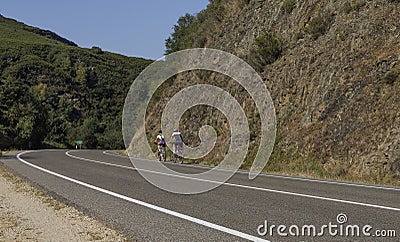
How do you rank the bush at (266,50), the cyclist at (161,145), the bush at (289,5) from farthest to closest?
the bush at (289,5) < the bush at (266,50) < the cyclist at (161,145)

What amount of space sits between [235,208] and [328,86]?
44.1 feet

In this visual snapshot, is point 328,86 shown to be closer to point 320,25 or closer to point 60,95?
point 320,25

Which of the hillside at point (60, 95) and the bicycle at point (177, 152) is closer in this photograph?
the bicycle at point (177, 152)

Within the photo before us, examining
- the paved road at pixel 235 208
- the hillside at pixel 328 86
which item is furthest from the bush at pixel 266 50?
the paved road at pixel 235 208

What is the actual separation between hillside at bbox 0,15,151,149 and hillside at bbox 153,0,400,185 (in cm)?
3406

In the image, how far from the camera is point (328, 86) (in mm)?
21125

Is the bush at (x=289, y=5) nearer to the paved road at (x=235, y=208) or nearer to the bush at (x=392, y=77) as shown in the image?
the bush at (x=392, y=77)

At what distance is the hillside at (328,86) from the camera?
17.2 m

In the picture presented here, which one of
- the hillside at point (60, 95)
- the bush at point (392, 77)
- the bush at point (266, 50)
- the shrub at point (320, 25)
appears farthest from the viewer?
the hillside at point (60, 95)

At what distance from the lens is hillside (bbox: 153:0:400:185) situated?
1723 cm

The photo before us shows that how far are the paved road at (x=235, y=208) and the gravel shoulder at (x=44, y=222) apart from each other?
11.7 inches

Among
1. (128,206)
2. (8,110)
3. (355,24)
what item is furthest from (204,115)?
(8,110)

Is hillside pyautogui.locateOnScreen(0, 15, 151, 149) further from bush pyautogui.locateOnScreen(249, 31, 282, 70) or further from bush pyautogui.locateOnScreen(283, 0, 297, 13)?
bush pyautogui.locateOnScreen(283, 0, 297, 13)

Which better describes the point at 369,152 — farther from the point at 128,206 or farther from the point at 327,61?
the point at 128,206
